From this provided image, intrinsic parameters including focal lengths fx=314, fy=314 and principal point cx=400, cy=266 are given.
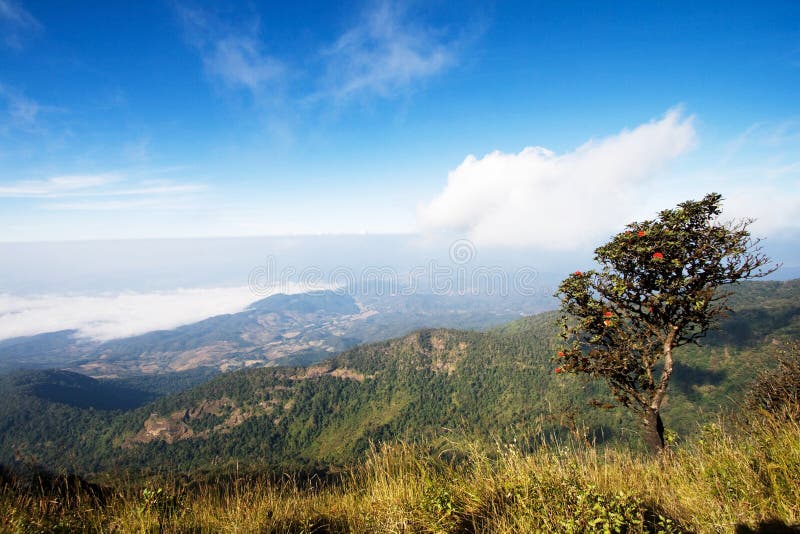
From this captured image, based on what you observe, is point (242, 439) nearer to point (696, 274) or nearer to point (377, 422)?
point (377, 422)

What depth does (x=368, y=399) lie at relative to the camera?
155750 millimetres

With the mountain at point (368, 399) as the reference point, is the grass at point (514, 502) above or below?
above

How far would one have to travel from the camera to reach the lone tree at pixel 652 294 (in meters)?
8.53

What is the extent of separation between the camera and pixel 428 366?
167625 mm

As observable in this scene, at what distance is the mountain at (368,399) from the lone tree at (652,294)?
372 feet

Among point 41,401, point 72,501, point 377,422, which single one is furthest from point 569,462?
point 41,401

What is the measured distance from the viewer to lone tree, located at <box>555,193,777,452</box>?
8531mm

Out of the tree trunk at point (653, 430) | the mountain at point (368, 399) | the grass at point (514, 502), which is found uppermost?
the grass at point (514, 502)

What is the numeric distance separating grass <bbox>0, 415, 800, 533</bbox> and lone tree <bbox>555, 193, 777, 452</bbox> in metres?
3.83

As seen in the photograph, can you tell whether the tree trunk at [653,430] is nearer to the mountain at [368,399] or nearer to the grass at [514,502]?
the grass at [514,502]

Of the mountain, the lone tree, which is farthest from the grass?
the mountain

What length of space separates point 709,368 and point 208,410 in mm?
211768

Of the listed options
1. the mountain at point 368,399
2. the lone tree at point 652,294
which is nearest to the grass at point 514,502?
the lone tree at point 652,294

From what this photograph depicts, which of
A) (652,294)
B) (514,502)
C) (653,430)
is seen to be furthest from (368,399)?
(514,502)
